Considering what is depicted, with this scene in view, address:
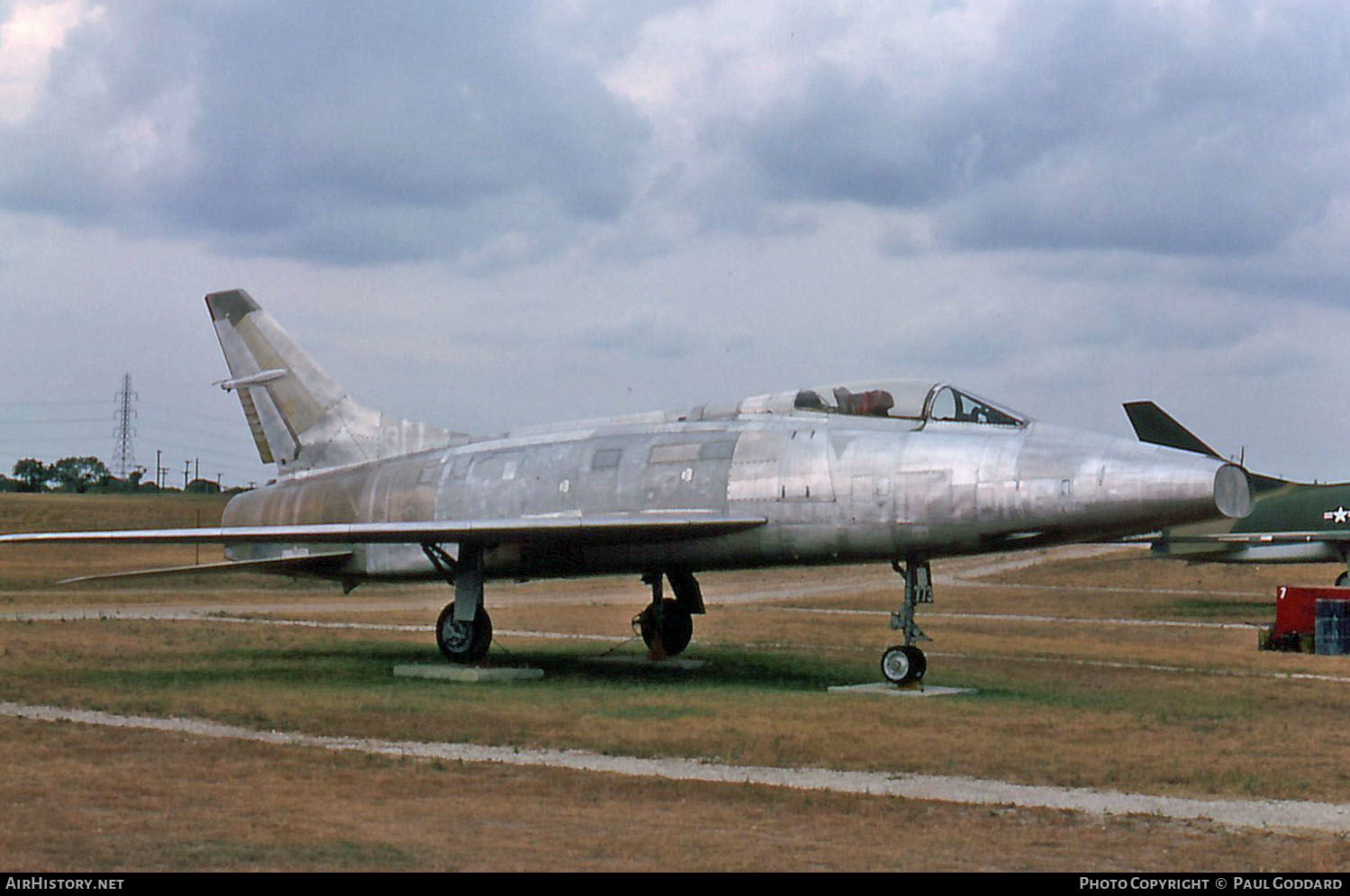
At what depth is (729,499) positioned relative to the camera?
18.1m

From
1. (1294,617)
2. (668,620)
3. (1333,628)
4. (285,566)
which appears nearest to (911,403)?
→ (668,620)

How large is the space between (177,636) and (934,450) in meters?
14.5

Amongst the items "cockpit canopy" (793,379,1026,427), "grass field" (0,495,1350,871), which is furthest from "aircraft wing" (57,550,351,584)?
"cockpit canopy" (793,379,1026,427)

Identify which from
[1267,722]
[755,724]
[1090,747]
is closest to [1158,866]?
[1090,747]

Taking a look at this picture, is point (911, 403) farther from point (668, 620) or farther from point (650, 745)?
point (650, 745)

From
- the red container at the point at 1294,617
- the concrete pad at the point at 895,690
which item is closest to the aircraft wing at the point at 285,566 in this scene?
the concrete pad at the point at 895,690

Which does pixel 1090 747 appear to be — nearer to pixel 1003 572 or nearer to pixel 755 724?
pixel 755 724

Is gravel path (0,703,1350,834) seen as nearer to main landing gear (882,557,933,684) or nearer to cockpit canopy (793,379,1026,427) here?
main landing gear (882,557,933,684)

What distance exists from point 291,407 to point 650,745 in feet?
Answer: 41.8

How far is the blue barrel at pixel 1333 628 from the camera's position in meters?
25.0

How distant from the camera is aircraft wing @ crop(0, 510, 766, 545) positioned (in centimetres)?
1770

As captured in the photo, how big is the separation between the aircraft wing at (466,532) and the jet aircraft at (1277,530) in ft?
86.5

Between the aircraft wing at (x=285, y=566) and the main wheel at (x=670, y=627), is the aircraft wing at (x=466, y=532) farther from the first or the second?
the main wheel at (x=670, y=627)

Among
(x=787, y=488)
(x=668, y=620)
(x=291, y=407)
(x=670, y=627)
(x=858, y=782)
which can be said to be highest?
(x=291, y=407)
